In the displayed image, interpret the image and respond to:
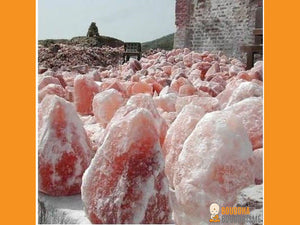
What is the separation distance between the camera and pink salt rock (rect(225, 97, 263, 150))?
70cm

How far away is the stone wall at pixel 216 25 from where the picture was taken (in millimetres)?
→ 4387

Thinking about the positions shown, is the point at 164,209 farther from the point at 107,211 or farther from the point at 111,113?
the point at 111,113

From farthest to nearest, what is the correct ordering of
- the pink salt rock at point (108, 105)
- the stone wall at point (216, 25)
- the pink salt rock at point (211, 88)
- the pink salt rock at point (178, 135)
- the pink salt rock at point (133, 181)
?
the stone wall at point (216, 25) < the pink salt rock at point (211, 88) < the pink salt rock at point (108, 105) < the pink salt rock at point (178, 135) < the pink salt rock at point (133, 181)

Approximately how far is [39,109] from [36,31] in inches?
5.1

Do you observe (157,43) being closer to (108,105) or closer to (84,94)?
(84,94)

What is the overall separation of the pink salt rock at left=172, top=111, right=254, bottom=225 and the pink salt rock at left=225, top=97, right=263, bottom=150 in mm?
70

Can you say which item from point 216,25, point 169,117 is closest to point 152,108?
point 169,117

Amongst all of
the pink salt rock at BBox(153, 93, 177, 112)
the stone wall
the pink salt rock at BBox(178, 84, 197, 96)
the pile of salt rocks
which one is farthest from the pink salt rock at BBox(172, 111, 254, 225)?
the stone wall

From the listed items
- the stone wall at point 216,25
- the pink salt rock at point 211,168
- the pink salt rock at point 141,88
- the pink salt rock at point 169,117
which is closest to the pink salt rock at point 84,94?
the pink salt rock at point 141,88

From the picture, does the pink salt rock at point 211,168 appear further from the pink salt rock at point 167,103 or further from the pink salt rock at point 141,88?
the pink salt rock at point 141,88

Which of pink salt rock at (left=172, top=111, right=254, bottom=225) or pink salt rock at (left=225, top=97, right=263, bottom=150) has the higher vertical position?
pink salt rock at (left=225, top=97, right=263, bottom=150)

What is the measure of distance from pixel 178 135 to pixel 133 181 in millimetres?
152

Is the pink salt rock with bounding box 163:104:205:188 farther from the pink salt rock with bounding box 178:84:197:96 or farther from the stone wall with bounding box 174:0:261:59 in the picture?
the stone wall with bounding box 174:0:261:59

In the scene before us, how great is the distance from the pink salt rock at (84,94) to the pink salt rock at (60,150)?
0.46 m
